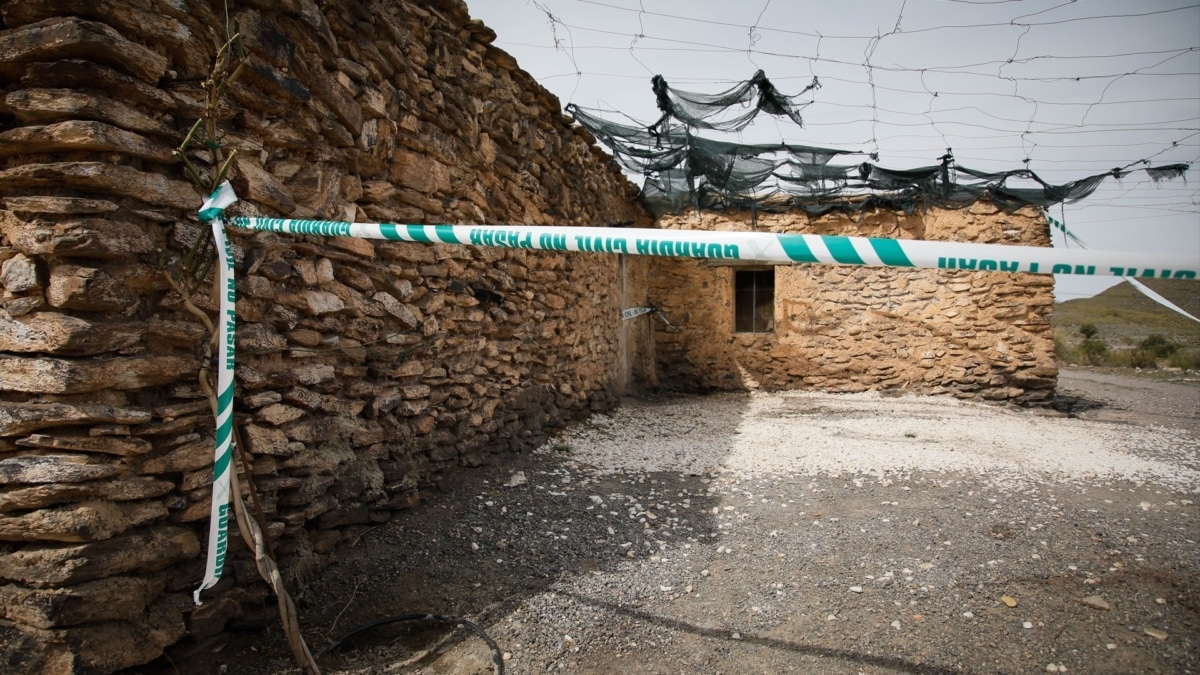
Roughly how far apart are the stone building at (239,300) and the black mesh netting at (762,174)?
282 centimetres

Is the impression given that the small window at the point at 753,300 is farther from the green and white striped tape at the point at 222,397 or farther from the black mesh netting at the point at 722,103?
the green and white striped tape at the point at 222,397

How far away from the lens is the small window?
8.99 m

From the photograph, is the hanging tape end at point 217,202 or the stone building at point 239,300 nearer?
the stone building at point 239,300

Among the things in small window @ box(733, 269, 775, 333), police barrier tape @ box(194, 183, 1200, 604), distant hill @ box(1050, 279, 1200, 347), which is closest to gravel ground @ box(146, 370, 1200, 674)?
police barrier tape @ box(194, 183, 1200, 604)

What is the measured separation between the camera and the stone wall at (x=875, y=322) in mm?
7582

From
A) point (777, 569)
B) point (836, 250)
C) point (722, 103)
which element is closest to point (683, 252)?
point (836, 250)

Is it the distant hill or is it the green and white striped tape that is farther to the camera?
the distant hill

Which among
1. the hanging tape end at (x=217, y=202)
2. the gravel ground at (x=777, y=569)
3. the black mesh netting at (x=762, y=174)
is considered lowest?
the gravel ground at (x=777, y=569)

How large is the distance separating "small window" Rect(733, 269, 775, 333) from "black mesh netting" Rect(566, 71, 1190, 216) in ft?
3.46

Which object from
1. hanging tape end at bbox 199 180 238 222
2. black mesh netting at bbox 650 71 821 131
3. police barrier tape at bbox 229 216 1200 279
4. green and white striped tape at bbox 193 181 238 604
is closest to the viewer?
police barrier tape at bbox 229 216 1200 279

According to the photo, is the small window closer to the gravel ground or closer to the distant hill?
the gravel ground

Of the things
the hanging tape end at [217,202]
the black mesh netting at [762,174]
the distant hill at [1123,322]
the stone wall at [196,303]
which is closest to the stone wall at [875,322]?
the black mesh netting at [762,174]

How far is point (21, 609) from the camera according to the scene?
1486mm

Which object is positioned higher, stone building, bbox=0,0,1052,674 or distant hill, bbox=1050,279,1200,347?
stone building, bbox=0,0,1052,674
